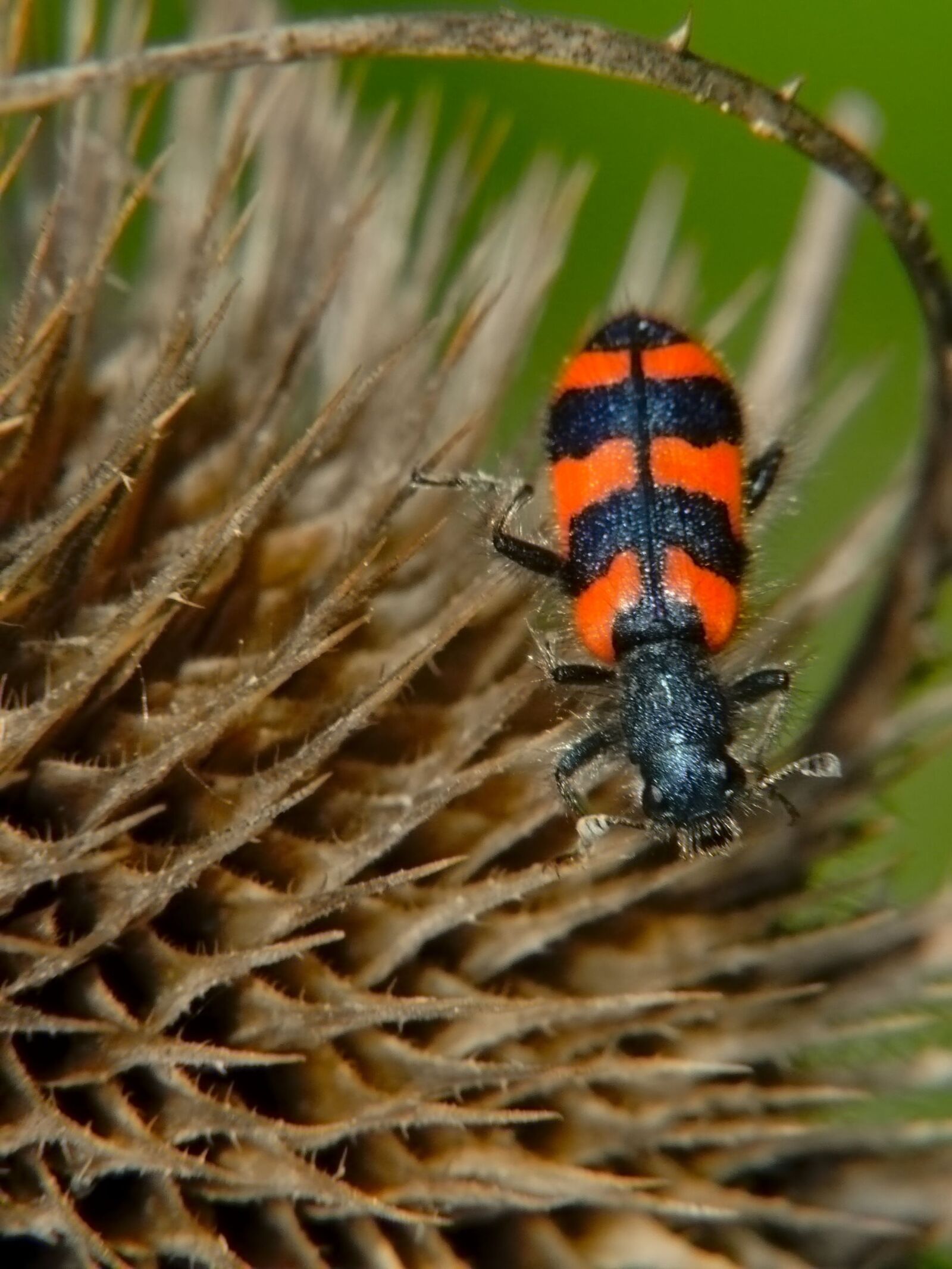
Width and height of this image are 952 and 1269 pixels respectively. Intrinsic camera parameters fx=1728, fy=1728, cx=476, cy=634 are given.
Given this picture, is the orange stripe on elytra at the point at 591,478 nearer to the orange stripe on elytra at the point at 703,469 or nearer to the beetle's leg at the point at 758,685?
the orange stripe on elytra at the point at 703,469

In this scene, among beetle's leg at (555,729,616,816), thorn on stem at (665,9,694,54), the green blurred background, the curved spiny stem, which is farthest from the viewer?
the green blurred background

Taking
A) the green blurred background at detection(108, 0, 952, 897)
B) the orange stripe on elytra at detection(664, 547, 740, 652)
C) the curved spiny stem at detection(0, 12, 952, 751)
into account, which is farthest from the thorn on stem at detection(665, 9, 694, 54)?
the green blurred background at detection(108, 0, 952, 897)

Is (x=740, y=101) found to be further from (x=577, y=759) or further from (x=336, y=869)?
(x=336, y=869)

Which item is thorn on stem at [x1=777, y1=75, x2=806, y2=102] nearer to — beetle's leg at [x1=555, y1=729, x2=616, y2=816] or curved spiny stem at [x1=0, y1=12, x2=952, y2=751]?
curved spiny stem at [x1=0, y1=12, x2=952, y2=751]

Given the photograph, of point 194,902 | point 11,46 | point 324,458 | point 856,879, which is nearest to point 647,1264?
point 856,879

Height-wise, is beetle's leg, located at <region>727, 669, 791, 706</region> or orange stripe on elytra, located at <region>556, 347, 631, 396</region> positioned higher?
orange stripe on elytra, located at <region>556, 347, 631, 396</region>

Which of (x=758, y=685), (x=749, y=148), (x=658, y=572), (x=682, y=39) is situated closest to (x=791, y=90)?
(x=682, y=39)

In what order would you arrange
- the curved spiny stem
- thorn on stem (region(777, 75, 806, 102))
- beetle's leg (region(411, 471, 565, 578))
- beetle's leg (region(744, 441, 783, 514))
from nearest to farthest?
the curved spiny stem → thorn on stem (region(777, 75, 806, 102)) → beetle's leg (region(411, 471, 565, 578)) → beetle's leg (region(744, 441, 783, 514))
